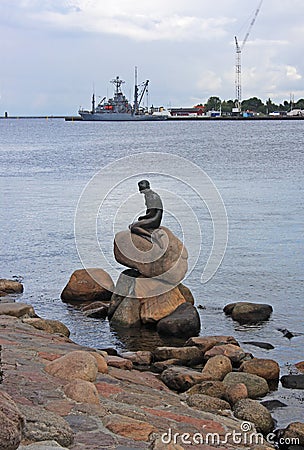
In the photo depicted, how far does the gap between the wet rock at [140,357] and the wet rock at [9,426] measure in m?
7.72

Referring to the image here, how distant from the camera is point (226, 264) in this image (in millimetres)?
22938

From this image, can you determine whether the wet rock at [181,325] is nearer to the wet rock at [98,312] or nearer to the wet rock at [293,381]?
the wet rock at [98,312]

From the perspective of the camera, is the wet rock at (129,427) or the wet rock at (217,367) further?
the wet rock at (217,367)

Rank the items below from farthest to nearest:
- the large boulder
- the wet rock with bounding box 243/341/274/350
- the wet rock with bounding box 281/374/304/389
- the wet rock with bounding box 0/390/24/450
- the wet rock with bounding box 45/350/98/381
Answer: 1. the large boulder
2. the wet rock with bounding box 243/341/274/350
3. the wet rock with bounding box 281/374/304/389
4. the wet rock with bounding box 45/350/98/381
5. the wet rock with bounding box 0/390/24/450

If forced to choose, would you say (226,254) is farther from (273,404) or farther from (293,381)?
(273,404)

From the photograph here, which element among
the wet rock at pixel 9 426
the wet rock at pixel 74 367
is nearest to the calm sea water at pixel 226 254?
the wet rock at pixel 74 367

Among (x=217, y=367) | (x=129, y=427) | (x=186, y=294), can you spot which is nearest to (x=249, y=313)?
(x=186, y=294)

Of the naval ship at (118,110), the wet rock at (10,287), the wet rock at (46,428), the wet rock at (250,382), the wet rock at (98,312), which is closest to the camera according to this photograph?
the wet rock at (46,428)

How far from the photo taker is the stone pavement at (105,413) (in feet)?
24.4

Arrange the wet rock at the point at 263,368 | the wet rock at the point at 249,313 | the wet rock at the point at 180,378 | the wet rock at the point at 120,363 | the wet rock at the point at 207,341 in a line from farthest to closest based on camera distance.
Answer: the wet rock at the point at 249,313 → the wet rock at the point at 207,341 → the wet rock at the point at 263,368 → the wet rock at the point at 120,363 → the wet rock at the point at 180,378

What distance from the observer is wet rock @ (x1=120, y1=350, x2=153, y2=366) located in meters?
13.9

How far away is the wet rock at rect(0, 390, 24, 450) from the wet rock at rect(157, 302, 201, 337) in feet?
32.3

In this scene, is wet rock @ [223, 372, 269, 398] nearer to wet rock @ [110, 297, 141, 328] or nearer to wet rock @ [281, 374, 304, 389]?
wet rock @ [281, 374, 304, 389]

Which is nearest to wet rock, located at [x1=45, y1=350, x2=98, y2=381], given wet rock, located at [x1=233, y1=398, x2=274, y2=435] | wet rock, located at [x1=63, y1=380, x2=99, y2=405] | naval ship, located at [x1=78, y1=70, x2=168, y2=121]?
wet rock, located at [x1=63, y1=380, x2=99, y2=405]
